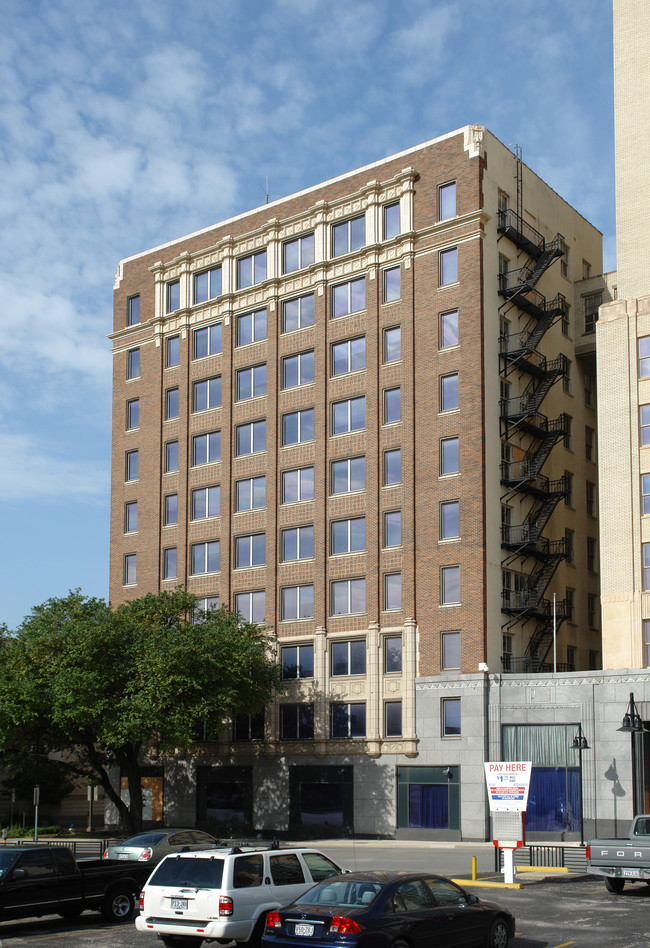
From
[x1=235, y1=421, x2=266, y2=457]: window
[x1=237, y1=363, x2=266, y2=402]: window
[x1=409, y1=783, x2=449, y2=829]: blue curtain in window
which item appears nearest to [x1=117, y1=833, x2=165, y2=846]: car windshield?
[x1=409, y1=783, x2=449, y2=829]: blue curtain in window

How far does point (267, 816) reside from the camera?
5928 centimetres

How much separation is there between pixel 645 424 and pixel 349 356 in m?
16.2

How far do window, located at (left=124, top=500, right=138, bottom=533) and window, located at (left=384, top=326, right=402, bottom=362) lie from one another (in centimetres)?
1989

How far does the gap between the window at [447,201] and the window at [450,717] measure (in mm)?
23924

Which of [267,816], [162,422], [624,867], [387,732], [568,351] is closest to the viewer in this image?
[624,867]

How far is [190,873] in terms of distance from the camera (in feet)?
62.2

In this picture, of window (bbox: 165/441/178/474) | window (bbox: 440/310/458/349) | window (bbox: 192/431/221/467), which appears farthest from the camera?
window (bbox: 165/441/178/474)

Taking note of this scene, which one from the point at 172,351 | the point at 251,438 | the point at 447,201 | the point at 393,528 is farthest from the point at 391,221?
the point at 172,351

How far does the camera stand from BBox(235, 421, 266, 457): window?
63.9 meters

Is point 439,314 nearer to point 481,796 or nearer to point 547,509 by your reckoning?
point 547,509

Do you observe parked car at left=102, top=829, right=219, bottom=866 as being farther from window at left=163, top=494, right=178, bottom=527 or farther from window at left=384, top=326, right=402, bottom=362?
window at left=163, top=494, right=178, bottom=527

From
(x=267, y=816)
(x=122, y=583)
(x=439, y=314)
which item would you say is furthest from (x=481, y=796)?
(x=122, y=583)

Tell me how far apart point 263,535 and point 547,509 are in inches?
610

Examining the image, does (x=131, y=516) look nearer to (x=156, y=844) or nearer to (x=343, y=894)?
(x=156, y=844)
